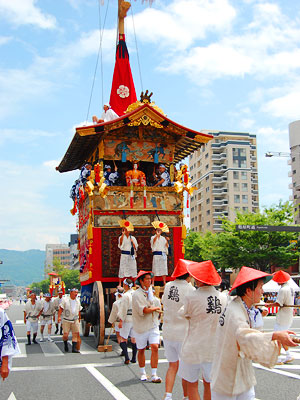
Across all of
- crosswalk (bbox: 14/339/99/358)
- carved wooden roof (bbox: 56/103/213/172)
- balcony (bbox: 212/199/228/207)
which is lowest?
crosswalk (bbox: 14/339/99/358)

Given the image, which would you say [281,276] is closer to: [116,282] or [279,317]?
[279,317]

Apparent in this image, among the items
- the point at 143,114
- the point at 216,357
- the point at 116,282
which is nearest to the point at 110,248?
the point at 116,282

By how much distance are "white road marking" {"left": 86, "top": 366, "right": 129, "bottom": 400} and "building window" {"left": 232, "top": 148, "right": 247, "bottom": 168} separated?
7817 cm

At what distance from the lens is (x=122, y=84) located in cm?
1728

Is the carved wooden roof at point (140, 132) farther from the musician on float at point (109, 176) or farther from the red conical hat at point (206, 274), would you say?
the red conical hat at point (206, 274)

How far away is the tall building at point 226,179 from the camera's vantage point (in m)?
84.2

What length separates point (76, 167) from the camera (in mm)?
18172

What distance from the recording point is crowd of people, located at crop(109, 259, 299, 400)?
3.59 meters

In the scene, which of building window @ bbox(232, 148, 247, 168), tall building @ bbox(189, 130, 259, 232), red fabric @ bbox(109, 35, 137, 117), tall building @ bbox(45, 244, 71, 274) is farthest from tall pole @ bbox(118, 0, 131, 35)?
tall building @ bbox(45, 244, 71, 274)

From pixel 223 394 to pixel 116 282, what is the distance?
9.90 meters

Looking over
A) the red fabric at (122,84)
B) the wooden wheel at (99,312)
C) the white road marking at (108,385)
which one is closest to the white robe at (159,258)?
the wooden wheel at (99,312)

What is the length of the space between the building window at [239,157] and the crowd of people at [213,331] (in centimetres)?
7644

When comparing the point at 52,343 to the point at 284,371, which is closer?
the point at 284,371

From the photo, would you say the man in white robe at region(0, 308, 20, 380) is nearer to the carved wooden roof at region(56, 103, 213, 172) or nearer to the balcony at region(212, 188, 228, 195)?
the carved wooden roof at region(56, 103, 213, 172)
